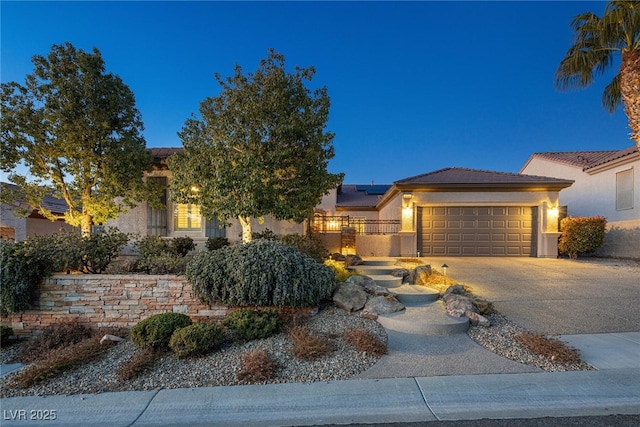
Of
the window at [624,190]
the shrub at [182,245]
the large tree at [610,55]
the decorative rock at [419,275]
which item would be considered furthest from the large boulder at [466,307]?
the window at [624,190]

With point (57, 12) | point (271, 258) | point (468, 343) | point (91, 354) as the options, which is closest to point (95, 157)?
point (57, 12)

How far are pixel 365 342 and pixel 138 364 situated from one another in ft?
9.76

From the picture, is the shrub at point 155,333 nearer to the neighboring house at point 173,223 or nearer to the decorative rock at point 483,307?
the decorative rock at point 483,307

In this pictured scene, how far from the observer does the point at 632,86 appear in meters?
6.87

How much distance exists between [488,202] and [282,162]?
8.88m

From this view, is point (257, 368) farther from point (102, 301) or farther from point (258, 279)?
point (102, 301)

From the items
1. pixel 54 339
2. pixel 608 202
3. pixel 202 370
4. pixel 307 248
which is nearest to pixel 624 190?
pixel 608 202

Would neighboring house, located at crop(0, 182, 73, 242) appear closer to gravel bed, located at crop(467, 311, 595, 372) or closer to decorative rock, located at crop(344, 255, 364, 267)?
decorative rock, located at crop(344, 255, 364, 267)

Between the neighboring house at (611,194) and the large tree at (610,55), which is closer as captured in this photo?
the large tree at (610,55)

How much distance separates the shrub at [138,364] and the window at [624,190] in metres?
16.6

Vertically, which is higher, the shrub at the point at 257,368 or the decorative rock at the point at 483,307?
the decorative rock at the point at 483,307

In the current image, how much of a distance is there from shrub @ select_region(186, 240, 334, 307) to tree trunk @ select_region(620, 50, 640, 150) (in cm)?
879

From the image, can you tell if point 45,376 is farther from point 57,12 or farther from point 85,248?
point 57,12

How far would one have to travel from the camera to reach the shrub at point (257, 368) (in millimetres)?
3361
